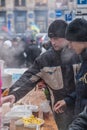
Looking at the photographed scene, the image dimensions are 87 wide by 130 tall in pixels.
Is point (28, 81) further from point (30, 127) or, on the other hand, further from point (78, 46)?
point (78, 46)

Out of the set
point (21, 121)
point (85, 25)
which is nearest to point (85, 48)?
point (85, 25)

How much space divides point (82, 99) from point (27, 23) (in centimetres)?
3011

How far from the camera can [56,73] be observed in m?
3.40

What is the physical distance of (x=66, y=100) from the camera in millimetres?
3178

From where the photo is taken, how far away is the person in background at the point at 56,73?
335 centimetres

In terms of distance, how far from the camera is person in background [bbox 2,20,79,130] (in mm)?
3348

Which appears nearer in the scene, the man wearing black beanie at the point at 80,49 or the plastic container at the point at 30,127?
the man wearing black beanie at the point at 80,49

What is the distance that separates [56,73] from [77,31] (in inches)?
23.5

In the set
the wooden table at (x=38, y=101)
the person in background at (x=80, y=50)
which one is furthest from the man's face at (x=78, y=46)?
the wooden table at (x=38, y=101)

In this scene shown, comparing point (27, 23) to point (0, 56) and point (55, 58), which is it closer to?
point (0, 56)

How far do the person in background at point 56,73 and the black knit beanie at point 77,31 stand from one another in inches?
15.6

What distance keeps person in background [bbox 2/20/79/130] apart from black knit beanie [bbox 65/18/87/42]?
1.30 feet

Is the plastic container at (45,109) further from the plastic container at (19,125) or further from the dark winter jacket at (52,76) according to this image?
the plastic container at (19,125)

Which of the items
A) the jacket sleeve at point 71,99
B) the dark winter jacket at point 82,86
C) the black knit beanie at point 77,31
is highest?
the black knit beanie at point 77,31
